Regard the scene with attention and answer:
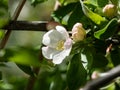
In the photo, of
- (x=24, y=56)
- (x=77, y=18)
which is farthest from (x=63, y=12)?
(x=24, y=56)

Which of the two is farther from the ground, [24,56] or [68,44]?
[24,56]

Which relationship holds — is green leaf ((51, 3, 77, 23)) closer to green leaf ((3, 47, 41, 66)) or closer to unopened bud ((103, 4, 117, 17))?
unopened bud ((103, 4, 117, 17))

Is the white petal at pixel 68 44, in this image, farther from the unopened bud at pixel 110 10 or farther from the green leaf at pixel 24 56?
the green leaf at pixel 24 56

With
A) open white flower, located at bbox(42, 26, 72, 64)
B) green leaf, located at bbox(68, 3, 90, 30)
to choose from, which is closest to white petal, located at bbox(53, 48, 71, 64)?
open white flower, located at bbox(42, 26, 72, 64)

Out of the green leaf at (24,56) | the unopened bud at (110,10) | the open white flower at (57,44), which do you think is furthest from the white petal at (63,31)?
the green leaf at (24,56)

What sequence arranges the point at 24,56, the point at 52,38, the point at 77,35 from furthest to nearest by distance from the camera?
1. the point at 52,38
2. the point at 77,35
3. the point at 24,56

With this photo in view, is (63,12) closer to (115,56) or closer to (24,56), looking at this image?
(115,56)

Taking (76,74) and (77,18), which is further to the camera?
(77,18)
